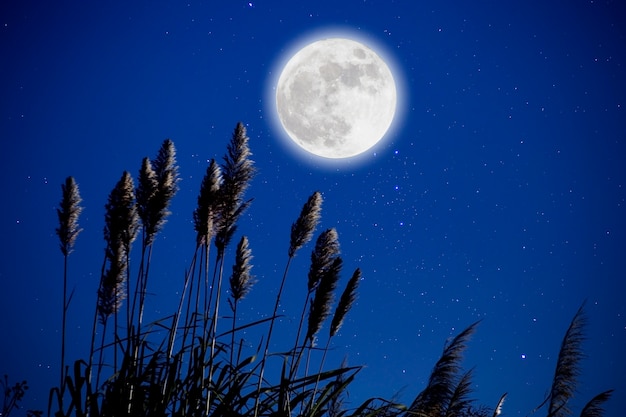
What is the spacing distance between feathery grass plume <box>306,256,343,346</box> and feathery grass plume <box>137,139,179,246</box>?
3.21 feet

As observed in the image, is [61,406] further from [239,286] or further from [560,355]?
[560,355]

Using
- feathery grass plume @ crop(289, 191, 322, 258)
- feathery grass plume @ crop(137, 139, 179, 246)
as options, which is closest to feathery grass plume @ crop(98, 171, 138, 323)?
feathery grass plume @ crop(137, 139, 179, 246)

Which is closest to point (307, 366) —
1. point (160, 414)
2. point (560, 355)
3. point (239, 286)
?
point (239, 286)

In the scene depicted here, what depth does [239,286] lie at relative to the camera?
292 cm

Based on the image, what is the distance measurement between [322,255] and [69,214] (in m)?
1.81

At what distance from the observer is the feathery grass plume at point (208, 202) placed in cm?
245

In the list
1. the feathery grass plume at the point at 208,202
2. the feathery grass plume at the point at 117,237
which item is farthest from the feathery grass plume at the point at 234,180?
the feathery grass plume at the point at 117,237

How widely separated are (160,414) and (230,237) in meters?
1.14

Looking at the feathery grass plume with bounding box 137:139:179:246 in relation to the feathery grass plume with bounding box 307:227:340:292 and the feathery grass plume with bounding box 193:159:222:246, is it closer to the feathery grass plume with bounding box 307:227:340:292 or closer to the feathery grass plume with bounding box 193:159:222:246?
the feathery grass plume with bounding box 193:159:222:246

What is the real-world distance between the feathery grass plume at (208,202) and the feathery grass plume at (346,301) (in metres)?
0.86

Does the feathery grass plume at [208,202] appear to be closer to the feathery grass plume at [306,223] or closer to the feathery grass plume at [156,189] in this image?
the feathery grass plume at [156,189]

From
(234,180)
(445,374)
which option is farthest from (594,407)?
(234,180)

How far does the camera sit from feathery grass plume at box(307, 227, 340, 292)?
8.77 ft

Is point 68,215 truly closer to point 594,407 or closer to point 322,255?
→ point 322,255
